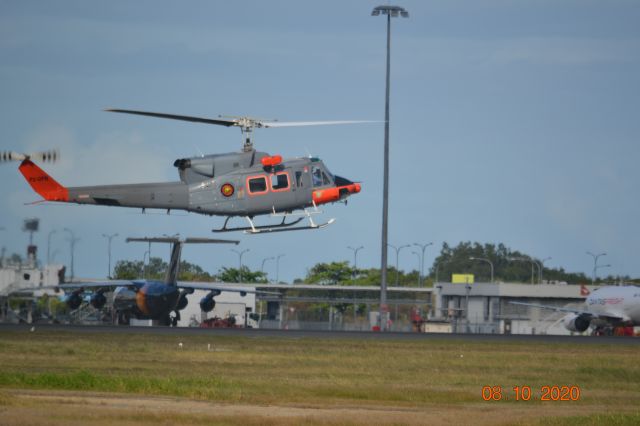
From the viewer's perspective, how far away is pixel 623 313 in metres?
89.0

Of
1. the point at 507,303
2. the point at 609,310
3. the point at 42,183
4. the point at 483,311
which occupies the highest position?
the point at 42,183

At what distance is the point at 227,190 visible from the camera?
4662 centimetres

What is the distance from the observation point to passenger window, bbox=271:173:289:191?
154 ft

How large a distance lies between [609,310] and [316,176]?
49.7 meters

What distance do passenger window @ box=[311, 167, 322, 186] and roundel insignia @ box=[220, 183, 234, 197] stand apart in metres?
3.78

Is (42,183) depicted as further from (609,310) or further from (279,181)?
(609,310)

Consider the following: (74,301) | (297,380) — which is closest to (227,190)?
(297,380)

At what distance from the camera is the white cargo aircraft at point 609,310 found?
3479 inches

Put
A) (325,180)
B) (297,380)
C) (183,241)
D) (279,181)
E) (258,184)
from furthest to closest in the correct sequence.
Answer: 1. (183,241)
2. (325,180)
3. (279,181)
4. (258,184)
5. (297,380)

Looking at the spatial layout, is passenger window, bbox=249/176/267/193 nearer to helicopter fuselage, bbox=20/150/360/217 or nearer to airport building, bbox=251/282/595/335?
helicopter fuselage, bbox=20/150/360/217

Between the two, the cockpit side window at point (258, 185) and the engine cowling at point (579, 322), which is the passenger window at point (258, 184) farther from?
the engine cowling at point (579, 322)

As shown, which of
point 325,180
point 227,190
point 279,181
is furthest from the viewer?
point 325,180

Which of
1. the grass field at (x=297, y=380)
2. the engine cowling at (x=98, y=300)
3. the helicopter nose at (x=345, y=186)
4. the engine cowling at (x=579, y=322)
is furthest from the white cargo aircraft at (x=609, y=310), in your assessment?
the helicopter nose at (x=345, y=186)

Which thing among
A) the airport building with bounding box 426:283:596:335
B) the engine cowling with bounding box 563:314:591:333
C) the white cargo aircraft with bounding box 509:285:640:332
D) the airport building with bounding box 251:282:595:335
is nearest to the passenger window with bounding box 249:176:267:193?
the white cargo aircraft with bounding box 509:285:640:332
